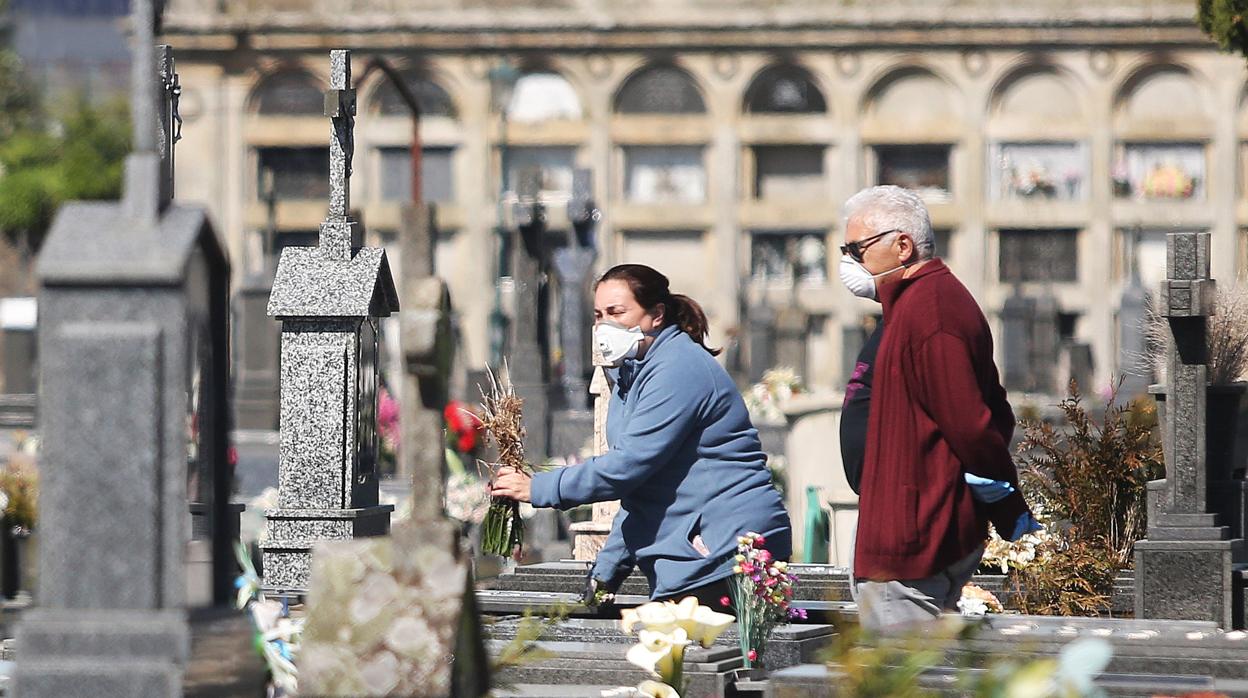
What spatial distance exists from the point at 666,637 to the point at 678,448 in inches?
47.0

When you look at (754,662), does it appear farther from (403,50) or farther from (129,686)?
(403,50)

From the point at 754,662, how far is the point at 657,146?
2700cm

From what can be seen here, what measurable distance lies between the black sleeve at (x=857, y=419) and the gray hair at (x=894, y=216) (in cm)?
27

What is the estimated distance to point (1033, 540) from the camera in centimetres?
897

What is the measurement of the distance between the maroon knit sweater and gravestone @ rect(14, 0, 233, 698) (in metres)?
1.75

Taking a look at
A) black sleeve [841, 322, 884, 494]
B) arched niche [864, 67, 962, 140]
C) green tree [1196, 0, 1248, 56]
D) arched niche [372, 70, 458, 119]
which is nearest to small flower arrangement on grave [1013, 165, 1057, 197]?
arched niche [864, 67, 962, 140]

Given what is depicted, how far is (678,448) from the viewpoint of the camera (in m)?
6.10

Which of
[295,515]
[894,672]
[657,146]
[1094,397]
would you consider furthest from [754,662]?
[657,146]

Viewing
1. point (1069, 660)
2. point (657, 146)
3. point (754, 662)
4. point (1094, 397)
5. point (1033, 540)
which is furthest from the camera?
point (657, 146)

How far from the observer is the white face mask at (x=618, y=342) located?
6.23 m

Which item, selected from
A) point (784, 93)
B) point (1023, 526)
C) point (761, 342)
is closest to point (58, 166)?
point (784, 93)

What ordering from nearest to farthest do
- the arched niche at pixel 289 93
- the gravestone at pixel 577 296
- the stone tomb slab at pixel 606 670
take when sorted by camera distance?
the stone tomb slab at pixel 606 670 → the gravestone at pixel 577 296 → the arched niche at pixel 289 93

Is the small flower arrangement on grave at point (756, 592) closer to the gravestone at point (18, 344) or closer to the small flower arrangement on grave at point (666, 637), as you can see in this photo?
the small flower arrangement on grave at point (666, 637)

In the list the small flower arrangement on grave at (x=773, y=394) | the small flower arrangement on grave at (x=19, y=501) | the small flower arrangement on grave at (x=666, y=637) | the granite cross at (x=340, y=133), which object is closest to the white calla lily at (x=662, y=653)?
the small flower arrangement on grave at (x=666, y=637)
